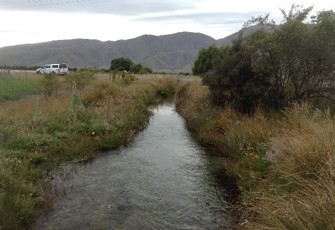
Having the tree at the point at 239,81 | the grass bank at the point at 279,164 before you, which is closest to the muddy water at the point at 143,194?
the grass bank at the point at 279,164

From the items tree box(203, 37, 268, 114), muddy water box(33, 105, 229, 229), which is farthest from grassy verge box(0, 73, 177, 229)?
tree box(203, 37, 268, 114)

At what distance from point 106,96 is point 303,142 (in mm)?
14547

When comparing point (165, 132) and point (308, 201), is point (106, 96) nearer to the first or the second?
point (165, 132)

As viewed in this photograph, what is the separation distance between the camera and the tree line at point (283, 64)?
44.3ft

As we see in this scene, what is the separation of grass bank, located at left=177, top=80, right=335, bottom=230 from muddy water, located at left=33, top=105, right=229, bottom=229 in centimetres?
82

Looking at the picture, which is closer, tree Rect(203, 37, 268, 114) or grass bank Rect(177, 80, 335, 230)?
grass bank Rect(177, 80, 335, 230)

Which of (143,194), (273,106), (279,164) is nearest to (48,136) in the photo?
(143,194)

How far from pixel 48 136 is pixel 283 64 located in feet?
30.6

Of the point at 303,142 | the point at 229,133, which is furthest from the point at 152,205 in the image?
the point at 229,133

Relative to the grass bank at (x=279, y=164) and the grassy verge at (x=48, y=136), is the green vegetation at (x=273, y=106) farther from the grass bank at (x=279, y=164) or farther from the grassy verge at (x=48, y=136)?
the grassy verge at (x=48, y=136)

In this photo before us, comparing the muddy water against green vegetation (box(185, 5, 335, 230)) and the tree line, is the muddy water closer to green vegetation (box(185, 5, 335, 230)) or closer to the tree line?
green vegetation (box(185, 5, 335, 230))

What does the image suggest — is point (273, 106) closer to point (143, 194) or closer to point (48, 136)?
point (143, 194)

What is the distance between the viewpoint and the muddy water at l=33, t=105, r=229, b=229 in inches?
304

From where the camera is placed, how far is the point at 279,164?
828cm
